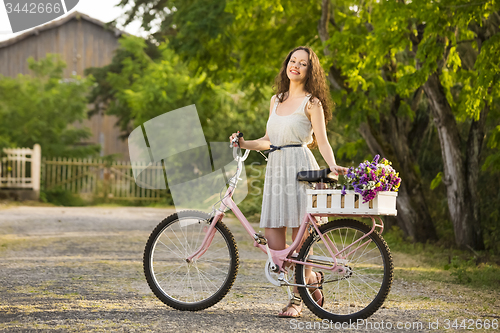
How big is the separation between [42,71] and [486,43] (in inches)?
800

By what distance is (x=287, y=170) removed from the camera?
420 centimetres

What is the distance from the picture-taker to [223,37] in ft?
37.5

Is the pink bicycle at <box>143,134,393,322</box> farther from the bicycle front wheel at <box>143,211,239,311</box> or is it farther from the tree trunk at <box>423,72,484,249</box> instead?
the tree trunk at <box>423,72,484,249</box>

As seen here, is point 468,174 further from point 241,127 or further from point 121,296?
point 241,127

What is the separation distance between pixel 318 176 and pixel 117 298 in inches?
79.6

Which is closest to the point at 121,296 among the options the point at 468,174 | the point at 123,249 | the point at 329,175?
the point at 329,175

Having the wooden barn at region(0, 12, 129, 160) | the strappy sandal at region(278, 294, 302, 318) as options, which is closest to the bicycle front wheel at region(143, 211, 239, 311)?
the strappy sandal at region(278, 294, 302, 318)

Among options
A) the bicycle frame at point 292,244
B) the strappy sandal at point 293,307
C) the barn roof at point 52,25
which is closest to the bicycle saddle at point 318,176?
the bicycle frame at point 292,244

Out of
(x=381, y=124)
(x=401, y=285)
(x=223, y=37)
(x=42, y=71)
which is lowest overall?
(x=401, y=285)

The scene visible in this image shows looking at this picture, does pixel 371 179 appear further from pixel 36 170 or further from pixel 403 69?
pixel 36 170

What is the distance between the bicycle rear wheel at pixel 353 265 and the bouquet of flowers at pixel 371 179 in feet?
0.88

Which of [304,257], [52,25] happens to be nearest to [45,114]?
[52,25]

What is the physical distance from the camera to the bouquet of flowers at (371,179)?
12.4ft

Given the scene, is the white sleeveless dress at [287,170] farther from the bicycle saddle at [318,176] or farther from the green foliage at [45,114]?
the green foliage at [45,114]
